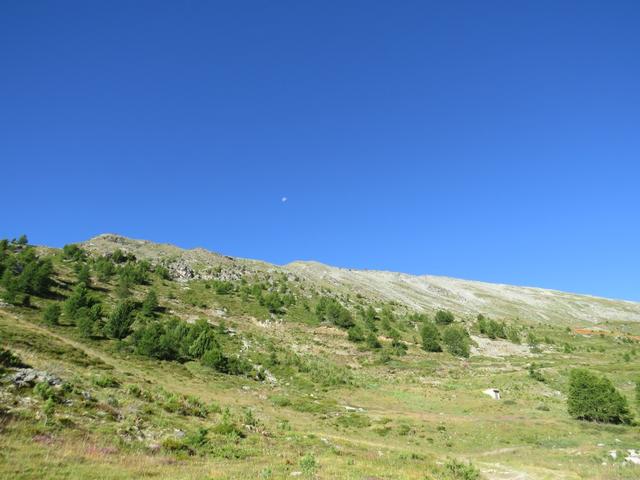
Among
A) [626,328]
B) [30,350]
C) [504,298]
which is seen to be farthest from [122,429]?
[504,298]

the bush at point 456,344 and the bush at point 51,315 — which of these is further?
the bush at point 456,344

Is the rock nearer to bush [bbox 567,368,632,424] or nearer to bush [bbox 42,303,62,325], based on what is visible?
bush [bbox 42,303,62,325]

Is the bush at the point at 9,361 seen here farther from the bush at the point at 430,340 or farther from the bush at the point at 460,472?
the bush at the point at 430,340

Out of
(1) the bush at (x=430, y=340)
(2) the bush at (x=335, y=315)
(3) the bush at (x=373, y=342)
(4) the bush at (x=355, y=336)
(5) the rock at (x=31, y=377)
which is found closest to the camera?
(5) the rock at (x=31, y=377)

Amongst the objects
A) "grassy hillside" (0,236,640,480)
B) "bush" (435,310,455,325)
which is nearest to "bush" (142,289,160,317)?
"grassy hillside" (0,236,640,480)

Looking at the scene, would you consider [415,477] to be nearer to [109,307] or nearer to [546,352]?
[109,307]

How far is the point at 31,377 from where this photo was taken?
20.0 meters

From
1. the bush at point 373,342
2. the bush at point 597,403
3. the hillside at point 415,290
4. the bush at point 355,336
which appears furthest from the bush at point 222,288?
the bush at point 597,403

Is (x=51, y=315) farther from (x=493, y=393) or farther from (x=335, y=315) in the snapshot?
(x=493, y=393)

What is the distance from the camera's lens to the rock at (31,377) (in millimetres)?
19094

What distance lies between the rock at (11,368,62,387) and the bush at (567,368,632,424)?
43.6 m

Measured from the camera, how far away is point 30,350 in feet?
93.1

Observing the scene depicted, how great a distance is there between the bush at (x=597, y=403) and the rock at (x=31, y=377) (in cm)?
4360

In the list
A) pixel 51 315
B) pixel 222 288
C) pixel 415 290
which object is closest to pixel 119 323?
pixel 51 315
